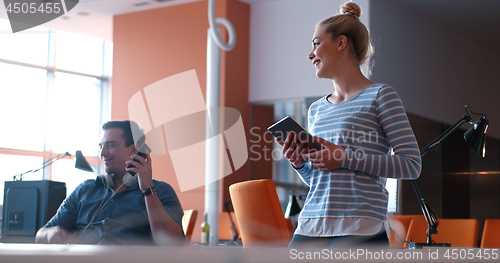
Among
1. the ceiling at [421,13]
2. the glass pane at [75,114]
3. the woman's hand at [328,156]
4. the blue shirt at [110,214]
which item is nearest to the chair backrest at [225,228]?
the blue shirt at [110,214]

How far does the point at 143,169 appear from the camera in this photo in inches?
71.7

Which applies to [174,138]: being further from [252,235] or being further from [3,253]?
[3,253]

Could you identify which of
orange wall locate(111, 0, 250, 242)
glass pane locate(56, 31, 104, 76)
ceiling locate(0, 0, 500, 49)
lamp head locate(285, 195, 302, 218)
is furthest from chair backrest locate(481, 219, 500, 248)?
glass pane locate(56, 31, 104, 76)

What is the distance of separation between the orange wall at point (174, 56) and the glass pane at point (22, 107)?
4.64 ft

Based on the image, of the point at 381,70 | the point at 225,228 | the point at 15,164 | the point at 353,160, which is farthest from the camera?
the point at 15,164

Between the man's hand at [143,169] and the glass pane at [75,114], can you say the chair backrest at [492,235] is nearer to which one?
the man's hand at [143,169]

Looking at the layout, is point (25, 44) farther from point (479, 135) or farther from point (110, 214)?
point (479, 135)

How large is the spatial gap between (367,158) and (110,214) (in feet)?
4.11

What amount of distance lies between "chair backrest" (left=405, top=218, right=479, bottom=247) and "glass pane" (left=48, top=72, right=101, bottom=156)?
5560 mm

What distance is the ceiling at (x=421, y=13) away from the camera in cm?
525

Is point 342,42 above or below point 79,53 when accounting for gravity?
below

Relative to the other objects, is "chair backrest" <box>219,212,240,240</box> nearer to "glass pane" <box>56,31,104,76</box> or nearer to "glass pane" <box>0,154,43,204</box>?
"glass pane" <box>0,154,43,204</box>

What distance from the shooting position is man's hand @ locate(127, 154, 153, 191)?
1.80 m

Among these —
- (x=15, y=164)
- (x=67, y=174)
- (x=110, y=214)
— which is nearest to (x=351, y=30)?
(x=110, y=214)
